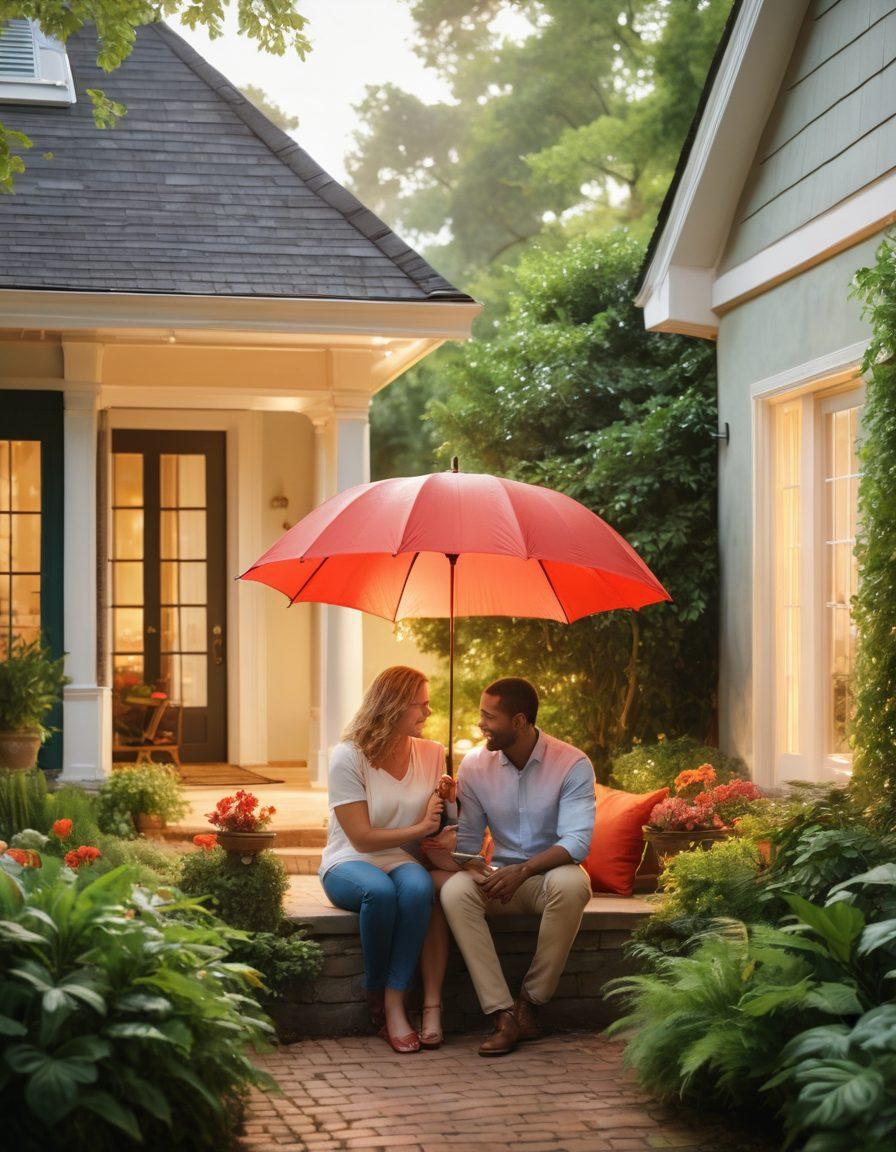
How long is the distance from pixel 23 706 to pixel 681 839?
12.4 ft

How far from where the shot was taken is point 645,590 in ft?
20.2

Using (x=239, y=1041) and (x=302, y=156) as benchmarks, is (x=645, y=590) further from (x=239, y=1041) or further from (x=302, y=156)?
(x=302, y=156)

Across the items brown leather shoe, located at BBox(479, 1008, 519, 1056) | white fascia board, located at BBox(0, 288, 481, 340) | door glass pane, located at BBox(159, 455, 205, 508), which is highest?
white fascia board, located at BBox(0, 288, 481, 340)

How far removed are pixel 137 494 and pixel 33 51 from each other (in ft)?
10.7

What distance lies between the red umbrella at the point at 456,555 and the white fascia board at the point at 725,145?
2792 mm

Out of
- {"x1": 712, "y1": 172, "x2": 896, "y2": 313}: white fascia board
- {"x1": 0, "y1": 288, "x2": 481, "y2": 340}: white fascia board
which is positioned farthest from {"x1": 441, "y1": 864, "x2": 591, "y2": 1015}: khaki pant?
{"x1": 0, "y1": 288, "x2": 481, "y2": 340}: white fascia board

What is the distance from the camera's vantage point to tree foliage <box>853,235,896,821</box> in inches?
215

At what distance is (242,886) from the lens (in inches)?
230

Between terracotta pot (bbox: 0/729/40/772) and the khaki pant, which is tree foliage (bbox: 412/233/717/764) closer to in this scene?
terracotta pot (bbox: 0/729/40/772)

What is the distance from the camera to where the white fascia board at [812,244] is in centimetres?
642

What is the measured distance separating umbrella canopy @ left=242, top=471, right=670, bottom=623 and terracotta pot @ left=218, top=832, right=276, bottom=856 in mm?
987

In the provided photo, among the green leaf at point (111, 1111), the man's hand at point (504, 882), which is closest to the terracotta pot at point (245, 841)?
the man's hand at point (504, 882)

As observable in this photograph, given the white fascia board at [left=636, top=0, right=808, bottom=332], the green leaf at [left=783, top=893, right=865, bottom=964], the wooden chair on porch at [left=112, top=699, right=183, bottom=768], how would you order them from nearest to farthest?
the green leaf at [left=783, top=893, right=865, bottom=964] → the white fascia board at [left=636, top=0, right=808, bottom=332] → the wooden chair on porch at [left=112, top=699, right=183, bottom=768]

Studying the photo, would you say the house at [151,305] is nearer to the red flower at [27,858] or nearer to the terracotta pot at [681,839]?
the terracotta pot at [681,839]
